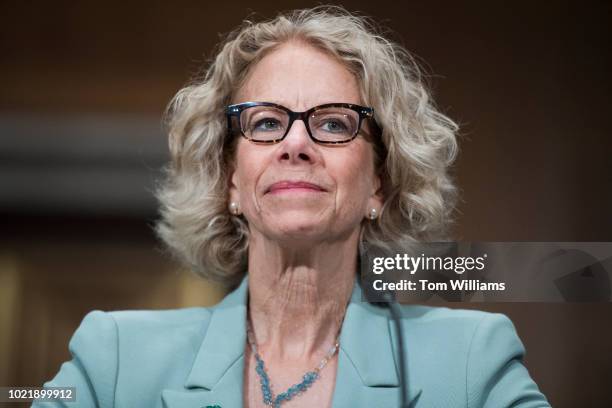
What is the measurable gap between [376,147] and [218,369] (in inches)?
22.8

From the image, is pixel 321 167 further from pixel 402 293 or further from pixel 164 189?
pixel 164 189

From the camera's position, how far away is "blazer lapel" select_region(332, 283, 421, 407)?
4.81 ft

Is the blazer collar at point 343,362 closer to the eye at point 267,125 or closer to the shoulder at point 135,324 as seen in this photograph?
the shoulder at point 135,324

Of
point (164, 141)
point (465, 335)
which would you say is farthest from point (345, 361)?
point (164, 141)

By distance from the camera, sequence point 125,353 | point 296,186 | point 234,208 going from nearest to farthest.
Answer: point 296,186 < point 125,353 < point 234,208

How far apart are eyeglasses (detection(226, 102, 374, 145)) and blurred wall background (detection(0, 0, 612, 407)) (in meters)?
0.27

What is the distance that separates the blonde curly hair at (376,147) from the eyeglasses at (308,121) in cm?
7

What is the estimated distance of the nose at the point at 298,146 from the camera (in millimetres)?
1485

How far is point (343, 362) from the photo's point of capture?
4.94 feet

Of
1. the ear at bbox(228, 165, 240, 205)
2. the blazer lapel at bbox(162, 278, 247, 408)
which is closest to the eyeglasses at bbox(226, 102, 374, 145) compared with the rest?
the ear at bbox(228, 165, 240, 205)

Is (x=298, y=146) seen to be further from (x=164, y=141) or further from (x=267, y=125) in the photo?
(x=164, y=141)

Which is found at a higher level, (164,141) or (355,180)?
(164,141)

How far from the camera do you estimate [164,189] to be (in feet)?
6.02

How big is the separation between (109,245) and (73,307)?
166mm
